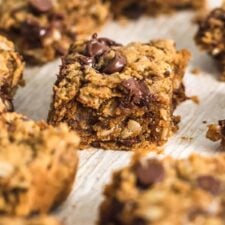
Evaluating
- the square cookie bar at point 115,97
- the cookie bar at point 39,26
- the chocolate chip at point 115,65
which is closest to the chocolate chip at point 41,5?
the cookie bar at point 39,26

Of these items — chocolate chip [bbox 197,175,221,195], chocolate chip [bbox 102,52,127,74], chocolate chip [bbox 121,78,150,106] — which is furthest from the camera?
chocolate chip [bbox 102,52,127,74]

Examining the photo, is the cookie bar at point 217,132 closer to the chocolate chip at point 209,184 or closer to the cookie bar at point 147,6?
the chocolate chip at point 209,184

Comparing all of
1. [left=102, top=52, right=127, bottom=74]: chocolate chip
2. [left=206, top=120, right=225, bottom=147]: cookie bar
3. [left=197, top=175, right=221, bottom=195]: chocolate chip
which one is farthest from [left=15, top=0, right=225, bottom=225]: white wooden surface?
[left=197, top=175, right=221, bottom=195]: chocolate chip

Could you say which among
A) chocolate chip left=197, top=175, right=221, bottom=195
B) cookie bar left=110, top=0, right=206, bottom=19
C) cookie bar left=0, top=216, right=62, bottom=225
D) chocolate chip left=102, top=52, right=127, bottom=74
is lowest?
cookie bar left=110, top=0, right=206, bottom=19

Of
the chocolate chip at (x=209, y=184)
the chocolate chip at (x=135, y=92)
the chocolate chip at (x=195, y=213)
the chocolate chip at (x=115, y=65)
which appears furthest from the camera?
the chocolate chip at (x=115, y=65)

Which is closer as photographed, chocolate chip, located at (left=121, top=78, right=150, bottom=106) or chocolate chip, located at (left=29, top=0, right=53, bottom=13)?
chocolate chip, located at (left=121, top=78, right=150, bottom=106)

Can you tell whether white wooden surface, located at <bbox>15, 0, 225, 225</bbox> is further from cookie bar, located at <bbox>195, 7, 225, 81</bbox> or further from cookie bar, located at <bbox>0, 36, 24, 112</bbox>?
cookie bar, located at <bbox>0, 36, 24, 112</bbox>

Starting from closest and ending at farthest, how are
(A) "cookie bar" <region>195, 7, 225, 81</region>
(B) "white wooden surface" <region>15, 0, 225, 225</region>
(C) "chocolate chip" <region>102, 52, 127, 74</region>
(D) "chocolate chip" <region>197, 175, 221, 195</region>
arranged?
(D) "chocolate chip" <region>197, 175, 221, 195</region> < (B) "white wooden surface" <region>15, 0, 225, 225</region> < (C) "chocolate chip" <region>102, 52, 127, 74</region> < (A) "cookie bar" <region>195, 7, 225, 81</region>
